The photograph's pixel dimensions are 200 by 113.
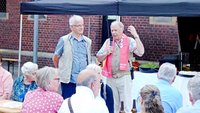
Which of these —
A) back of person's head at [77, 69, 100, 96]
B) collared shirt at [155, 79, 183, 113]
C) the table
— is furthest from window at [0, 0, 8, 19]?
back of person's head at [77, 69, 100, 96]

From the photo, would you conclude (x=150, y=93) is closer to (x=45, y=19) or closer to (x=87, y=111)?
(x=87, y=111)

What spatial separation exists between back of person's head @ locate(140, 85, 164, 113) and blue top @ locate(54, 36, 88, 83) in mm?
2997

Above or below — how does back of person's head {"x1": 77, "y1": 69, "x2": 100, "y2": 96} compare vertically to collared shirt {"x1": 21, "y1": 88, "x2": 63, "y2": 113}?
above

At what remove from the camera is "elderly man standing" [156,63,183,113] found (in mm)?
5039

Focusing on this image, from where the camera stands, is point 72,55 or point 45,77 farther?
point 72,55

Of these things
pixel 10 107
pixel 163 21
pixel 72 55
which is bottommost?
pixel 10 107

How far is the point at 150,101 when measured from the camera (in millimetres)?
4121

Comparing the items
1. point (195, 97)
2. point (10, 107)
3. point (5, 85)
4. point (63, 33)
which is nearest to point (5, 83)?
point (5, 85)

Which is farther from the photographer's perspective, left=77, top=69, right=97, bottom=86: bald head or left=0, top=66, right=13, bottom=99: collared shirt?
left=0, top=66, right=13, bottom=99: collared shirt

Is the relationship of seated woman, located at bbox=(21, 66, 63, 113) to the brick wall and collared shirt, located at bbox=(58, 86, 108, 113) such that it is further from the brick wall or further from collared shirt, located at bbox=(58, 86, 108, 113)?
the brick wall

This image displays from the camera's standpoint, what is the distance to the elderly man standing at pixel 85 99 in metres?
4.23

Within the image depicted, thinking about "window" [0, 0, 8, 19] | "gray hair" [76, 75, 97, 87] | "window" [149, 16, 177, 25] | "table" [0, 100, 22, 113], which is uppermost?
"window" [0, 0, 8, 19]

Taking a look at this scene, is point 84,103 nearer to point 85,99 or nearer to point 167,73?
point 85,99

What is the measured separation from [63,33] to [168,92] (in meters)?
10.3
